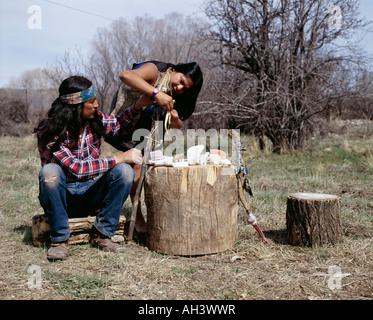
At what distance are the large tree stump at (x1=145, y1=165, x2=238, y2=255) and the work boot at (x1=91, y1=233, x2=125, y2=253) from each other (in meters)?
0.31

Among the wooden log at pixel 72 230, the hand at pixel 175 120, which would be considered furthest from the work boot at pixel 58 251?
the hand at pixel 175 120

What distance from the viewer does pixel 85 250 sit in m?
3.23

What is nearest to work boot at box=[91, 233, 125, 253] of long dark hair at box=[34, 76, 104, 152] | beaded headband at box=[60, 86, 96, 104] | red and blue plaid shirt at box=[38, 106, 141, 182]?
red and blue plaid shirt at box=[38, 106, 141, 182]

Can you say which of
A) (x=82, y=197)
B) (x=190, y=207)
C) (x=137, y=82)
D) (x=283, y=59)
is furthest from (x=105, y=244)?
(x=283, y=59)

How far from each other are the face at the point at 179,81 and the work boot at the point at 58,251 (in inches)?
64.9

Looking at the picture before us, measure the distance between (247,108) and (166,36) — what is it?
6.29 metres

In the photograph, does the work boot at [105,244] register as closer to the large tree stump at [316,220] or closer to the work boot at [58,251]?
the work boot at [58,251]

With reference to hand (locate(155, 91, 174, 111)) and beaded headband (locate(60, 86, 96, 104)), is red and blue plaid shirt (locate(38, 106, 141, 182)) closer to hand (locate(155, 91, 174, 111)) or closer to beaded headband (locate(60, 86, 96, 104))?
beaded headband (locate(60, 86, 96, 104))

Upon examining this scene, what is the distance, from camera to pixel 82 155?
3184 mm

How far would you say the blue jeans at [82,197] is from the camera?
295 cm

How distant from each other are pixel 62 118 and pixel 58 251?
106cm

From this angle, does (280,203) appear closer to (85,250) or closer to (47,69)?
(85,250)

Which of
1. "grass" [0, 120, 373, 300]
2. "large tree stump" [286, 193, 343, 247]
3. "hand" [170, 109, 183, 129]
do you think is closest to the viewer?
"grass" [0, 120, 373, 300]

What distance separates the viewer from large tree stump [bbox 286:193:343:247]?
10.6ft
